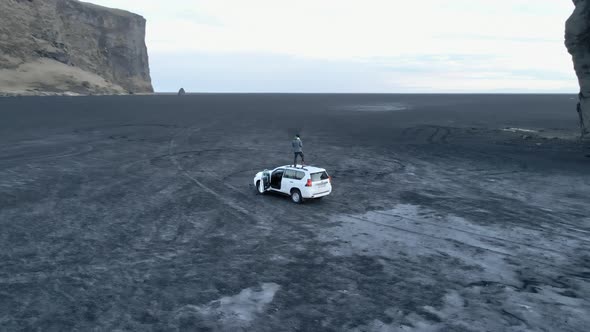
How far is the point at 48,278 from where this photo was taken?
12.9 m

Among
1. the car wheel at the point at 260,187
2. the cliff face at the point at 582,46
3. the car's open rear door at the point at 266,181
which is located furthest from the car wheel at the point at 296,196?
the cliff face at the point at 582,46

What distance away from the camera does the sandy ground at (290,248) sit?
36.0ft

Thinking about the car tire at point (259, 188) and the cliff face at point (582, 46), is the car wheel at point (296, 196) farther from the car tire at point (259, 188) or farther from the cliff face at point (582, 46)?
the cliff face at point (582, 46)

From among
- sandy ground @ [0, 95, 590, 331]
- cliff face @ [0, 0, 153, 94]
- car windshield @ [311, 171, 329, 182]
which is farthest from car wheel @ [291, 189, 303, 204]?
cliff face @ [0, 0, 153, 94]

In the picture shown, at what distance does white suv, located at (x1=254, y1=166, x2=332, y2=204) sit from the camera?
21.0 m

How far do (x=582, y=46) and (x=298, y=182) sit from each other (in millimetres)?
38571

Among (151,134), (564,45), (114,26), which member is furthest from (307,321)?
(114,26)

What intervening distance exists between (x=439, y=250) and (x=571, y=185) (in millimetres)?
15213

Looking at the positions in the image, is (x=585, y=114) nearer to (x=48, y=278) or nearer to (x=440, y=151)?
A: (x=440, y=151)

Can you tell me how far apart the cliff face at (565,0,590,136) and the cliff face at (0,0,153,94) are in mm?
130702

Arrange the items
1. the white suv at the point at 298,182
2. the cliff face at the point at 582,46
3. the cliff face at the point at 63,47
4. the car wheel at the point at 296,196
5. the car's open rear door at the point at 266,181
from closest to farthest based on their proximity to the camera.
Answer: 1. the white suv at the point at 298,182
2. the car wheel at the point at 296,196
3. the car's open rear door at the point at 266,181
4. the cliff face at the point at 582,46
5. the cliff face at the point at 63,47

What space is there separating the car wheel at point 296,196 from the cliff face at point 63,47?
127178mm

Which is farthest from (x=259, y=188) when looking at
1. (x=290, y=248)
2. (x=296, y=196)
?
(x=290, y=248)

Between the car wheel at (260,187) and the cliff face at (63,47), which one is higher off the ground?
the cliff face at (63,47)
